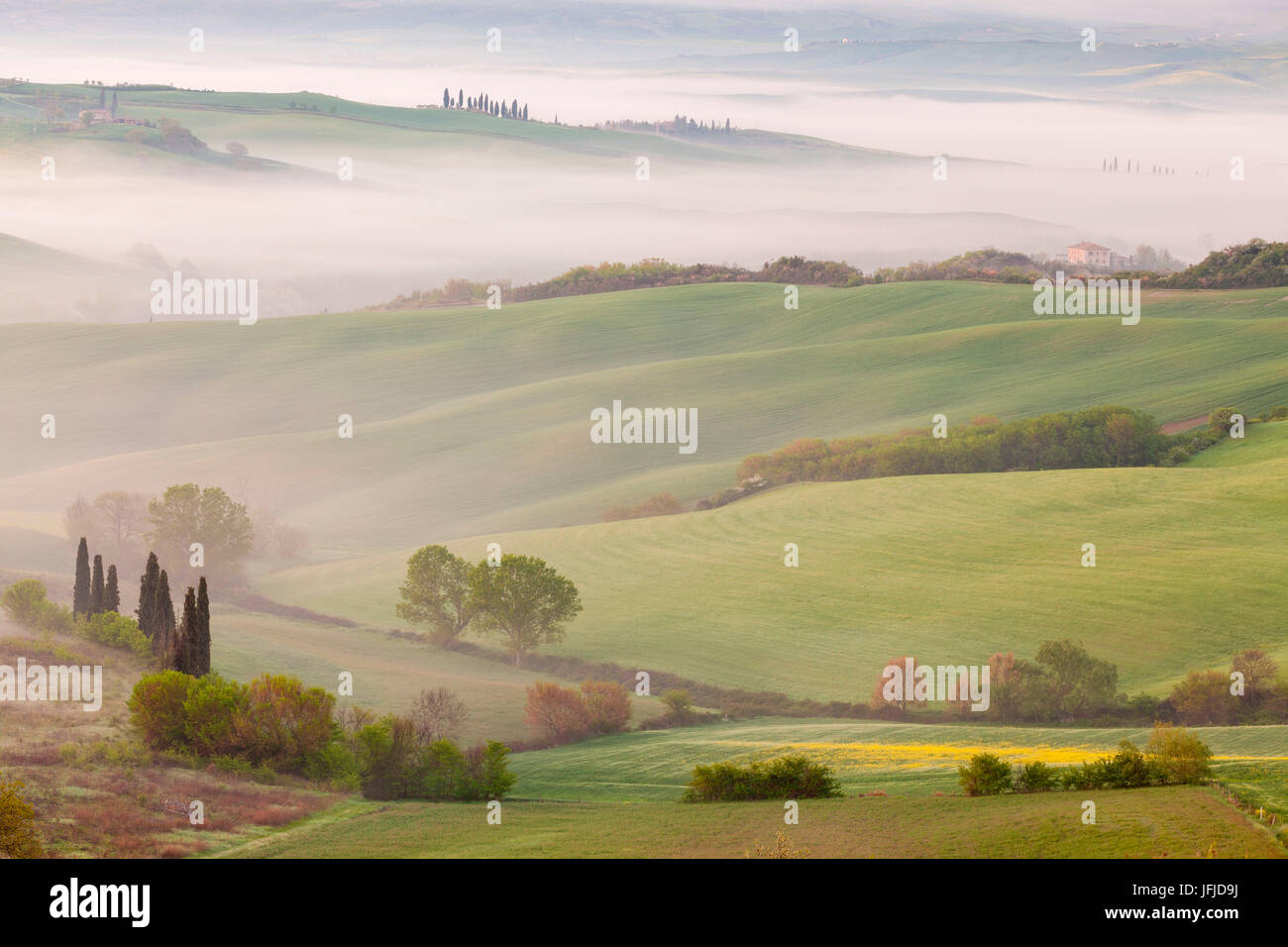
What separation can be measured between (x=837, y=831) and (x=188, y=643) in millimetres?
29610

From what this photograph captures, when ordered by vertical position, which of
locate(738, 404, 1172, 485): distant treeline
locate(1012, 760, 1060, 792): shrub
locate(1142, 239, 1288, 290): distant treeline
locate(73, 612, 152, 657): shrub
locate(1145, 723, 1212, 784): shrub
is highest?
locate(1142, 239, 1288, 290): distant treeline

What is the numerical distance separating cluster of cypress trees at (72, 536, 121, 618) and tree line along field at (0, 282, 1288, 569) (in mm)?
38826

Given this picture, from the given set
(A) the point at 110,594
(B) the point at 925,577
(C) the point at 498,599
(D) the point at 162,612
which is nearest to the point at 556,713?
(C) the point at 498,599

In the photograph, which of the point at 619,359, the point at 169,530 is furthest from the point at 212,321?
the point at 169,530

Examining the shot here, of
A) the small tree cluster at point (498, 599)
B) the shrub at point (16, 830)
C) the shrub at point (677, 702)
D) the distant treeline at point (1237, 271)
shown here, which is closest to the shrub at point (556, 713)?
the shrub at point (677, 702)

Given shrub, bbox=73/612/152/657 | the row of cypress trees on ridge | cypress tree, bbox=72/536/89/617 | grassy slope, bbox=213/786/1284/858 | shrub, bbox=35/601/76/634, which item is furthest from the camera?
cypress tree, bbox=72/536/89/617

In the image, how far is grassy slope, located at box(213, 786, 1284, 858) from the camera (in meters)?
33.1

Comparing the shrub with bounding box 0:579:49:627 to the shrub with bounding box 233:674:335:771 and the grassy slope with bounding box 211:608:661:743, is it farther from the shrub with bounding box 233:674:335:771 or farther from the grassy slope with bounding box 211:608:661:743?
the shrub with bounding box 233:674:335:771

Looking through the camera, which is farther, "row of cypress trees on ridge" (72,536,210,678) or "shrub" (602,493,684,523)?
"shrub" (602,493,684,523)

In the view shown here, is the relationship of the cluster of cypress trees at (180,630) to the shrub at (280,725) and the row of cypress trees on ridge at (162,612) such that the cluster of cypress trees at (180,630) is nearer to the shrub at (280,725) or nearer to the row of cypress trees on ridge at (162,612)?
the row of cypress trees on ridge at (162,612)

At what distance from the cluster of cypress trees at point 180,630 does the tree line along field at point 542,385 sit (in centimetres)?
4489

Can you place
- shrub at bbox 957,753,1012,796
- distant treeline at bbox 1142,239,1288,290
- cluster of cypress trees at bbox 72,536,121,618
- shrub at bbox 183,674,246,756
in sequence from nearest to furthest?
shrub at bbox 957,753,1012,796 → shrub at bbox 183,674,246,756 → cluster of cypress trees at bbox 72,536,121,618 → distant treeline at bbox 1142,239,1288,290

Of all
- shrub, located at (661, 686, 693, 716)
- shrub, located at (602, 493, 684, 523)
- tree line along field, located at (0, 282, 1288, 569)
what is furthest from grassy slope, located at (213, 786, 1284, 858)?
tree line along field, located at (0, 282, 1288, 569)
